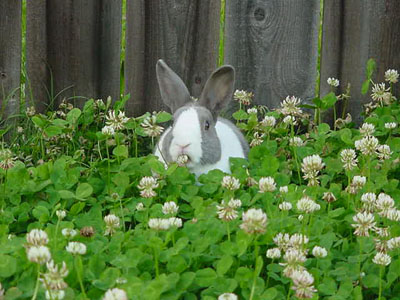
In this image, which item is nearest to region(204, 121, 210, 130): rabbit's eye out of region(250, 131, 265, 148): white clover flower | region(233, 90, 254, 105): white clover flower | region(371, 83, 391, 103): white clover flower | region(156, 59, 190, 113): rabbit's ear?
region(156, 59, 190, 113): rabbit's ear

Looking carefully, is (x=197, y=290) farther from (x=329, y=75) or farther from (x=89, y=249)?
(x=329, y=75)

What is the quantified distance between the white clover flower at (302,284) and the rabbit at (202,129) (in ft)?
5.78

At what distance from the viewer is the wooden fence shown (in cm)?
Answer: 518

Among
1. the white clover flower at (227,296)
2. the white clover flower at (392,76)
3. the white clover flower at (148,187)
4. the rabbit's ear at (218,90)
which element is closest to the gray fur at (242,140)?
the rabbit's ear at (218,90)

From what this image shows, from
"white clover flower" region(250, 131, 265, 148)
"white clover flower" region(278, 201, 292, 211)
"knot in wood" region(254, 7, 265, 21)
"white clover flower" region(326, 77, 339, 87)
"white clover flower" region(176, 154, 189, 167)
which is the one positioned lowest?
"white clover flower" region(250, 131, 265, 148)

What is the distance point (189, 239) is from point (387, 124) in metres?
1.80

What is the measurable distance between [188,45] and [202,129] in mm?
1276

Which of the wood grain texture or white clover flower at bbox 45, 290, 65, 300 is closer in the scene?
white clover flower at bbox 45, 290, 65, 300

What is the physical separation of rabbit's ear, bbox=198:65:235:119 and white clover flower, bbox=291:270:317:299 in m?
2.13

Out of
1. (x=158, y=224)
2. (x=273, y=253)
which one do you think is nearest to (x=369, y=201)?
(x=273, y=253)

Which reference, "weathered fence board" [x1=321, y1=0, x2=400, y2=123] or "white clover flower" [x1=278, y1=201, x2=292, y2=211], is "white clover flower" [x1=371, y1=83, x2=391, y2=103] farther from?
"white clover flower" [x1=278, y1=201, x2=292, y2=211]

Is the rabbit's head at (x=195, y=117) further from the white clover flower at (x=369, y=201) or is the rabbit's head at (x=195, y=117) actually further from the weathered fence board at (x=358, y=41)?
the white clover flower at (x=369, y=201)

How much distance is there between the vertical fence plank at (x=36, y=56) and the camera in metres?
5.19

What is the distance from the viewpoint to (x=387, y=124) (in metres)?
4.34
